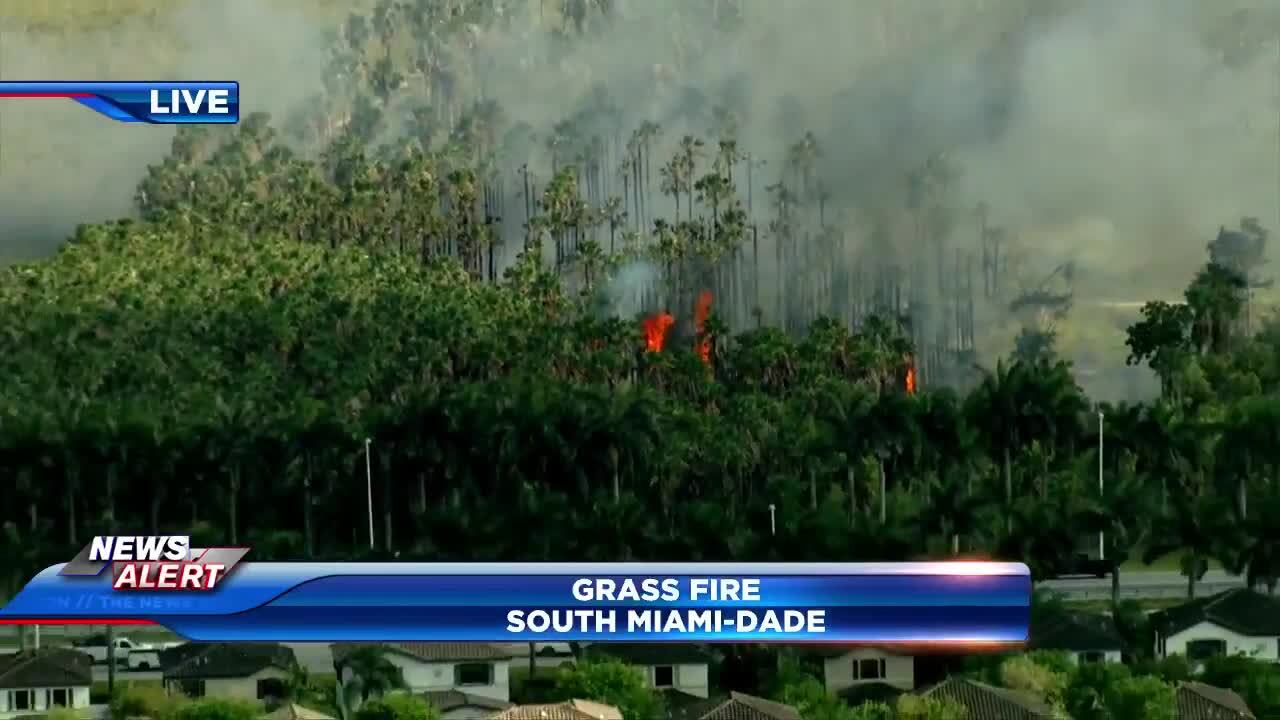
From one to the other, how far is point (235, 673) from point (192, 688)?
1466mm

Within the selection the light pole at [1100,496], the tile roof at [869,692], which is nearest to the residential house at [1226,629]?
the light pole at [1100,496]

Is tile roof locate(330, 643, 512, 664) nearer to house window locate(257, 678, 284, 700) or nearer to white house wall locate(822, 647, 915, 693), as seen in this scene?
house window locate(257, 678, 284, 700)

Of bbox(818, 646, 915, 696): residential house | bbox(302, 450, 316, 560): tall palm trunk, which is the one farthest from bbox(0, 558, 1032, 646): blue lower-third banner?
bbox(302, 450, 316, 560): tall palm trunk

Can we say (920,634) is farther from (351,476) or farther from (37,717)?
(351,476)

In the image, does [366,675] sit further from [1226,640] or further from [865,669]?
[1226,640]

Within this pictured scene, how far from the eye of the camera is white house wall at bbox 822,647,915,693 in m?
68.5

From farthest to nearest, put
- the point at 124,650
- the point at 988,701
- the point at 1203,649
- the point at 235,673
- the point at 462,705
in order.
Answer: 1. the point at 124,650
2. the point at 1203,649
3. the point at 235,673
4. the point at 462,705
5. the point at 988,701

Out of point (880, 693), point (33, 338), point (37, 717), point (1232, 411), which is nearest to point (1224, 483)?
point (1232, 411)

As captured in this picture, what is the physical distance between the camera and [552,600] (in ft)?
83.5

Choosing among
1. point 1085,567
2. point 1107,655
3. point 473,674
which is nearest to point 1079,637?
point 1107,655

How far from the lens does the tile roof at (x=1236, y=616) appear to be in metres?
83.4

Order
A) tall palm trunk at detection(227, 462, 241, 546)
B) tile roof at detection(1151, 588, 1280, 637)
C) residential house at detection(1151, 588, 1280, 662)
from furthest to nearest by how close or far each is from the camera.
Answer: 1. tall palm trunk at detection(227, 462, 241, 546)
2. tile roof at detection(1151, 588, 1280, 637)
3. residential house at detection(1151, 588, 1280, 662)

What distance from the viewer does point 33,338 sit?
6624 inches

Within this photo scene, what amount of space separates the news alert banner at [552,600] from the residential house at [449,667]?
45470 millimetres
